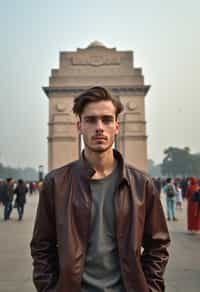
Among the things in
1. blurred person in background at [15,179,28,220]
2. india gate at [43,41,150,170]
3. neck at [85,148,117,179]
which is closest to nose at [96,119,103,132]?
neck at [85,148,117,179]

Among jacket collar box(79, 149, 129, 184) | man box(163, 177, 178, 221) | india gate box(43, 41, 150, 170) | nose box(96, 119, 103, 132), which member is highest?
india gate box(43, 41, 150, 170)

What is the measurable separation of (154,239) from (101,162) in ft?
1.34

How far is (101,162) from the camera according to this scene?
191cm

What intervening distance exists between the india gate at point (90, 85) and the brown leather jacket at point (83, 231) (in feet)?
102

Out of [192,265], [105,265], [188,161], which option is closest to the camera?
[105,265]

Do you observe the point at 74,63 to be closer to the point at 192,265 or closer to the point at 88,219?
the point at 192,265

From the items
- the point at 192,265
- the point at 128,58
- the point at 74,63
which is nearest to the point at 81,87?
the point at 74,63

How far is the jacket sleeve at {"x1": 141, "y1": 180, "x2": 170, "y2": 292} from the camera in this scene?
1825 mm

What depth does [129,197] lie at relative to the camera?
1.83 meters

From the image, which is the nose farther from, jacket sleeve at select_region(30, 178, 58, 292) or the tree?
the tree

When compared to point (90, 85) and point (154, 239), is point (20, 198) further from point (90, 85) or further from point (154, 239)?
point (90, 85)

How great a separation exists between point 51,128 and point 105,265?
32.6m

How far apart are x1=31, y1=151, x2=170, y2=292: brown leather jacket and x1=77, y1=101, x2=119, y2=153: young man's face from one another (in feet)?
0.33

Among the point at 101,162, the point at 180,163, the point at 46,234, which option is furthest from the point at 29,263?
the point at 180,163
